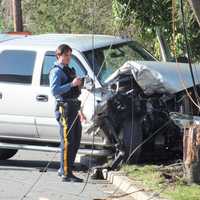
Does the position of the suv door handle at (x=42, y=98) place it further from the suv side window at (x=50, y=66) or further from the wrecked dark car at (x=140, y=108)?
the wrecked dark car at (x=140, y=108)

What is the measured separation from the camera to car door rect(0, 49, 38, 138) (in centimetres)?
1145

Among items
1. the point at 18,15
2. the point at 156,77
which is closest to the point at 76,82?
the point at 156,77

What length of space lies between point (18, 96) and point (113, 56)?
5.17 ft

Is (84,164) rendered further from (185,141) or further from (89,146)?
(185,141)

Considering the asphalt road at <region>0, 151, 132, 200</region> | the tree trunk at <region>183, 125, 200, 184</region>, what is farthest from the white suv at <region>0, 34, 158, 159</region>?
the tree trunk at <region>183, 125, 200, 184</region>

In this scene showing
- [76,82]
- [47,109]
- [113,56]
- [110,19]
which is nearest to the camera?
[76,82]

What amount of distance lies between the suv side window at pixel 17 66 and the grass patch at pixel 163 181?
2225 millimetres

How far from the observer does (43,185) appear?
405 inches

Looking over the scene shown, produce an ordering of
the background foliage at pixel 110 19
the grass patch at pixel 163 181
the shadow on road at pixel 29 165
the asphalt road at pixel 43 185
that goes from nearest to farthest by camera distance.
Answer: the grass patch at pixel 163 181, the asphalt road at pixel 43 185, the shadow on road at pixel 29 165, the background foliage at pixel 110 19

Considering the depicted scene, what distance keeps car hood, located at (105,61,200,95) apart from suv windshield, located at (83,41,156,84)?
39 cm

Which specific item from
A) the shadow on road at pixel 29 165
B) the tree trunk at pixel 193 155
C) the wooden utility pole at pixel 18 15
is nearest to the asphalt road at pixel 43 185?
the shadow on road at pixel 29 165

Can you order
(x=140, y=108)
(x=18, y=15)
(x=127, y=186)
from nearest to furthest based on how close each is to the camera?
(x=127, y=186), (x=140, y=108), (x=18, y=15)

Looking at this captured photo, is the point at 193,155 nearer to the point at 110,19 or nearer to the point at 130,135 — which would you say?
the point at 130,135

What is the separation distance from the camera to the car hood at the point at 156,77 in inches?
418
